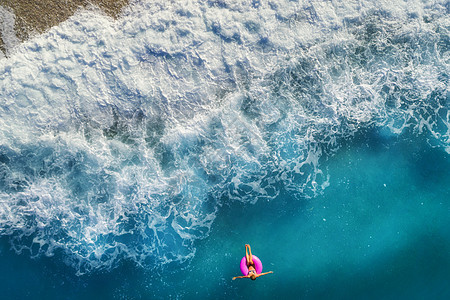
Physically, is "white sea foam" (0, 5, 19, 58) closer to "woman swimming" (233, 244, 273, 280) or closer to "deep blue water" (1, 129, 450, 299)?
"deep blue water" (1, 129, 450, 299)

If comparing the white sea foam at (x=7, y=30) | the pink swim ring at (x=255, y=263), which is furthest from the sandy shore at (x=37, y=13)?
the pink swim ring at (x=255, y=263)

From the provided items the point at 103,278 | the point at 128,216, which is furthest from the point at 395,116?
the point at 103,278

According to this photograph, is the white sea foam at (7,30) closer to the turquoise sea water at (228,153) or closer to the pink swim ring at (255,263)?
the turquoise sea water at (228,153)

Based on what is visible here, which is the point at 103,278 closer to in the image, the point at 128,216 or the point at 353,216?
the point at 128,216

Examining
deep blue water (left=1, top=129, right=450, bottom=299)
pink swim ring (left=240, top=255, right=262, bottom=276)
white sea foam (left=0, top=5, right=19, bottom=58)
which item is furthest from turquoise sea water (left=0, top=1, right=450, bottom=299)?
pink swim ring (left=240, top=255, right=262, bottom=276)

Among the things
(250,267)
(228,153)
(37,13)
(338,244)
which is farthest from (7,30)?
(338,244)

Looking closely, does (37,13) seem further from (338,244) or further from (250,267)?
(338,244)
